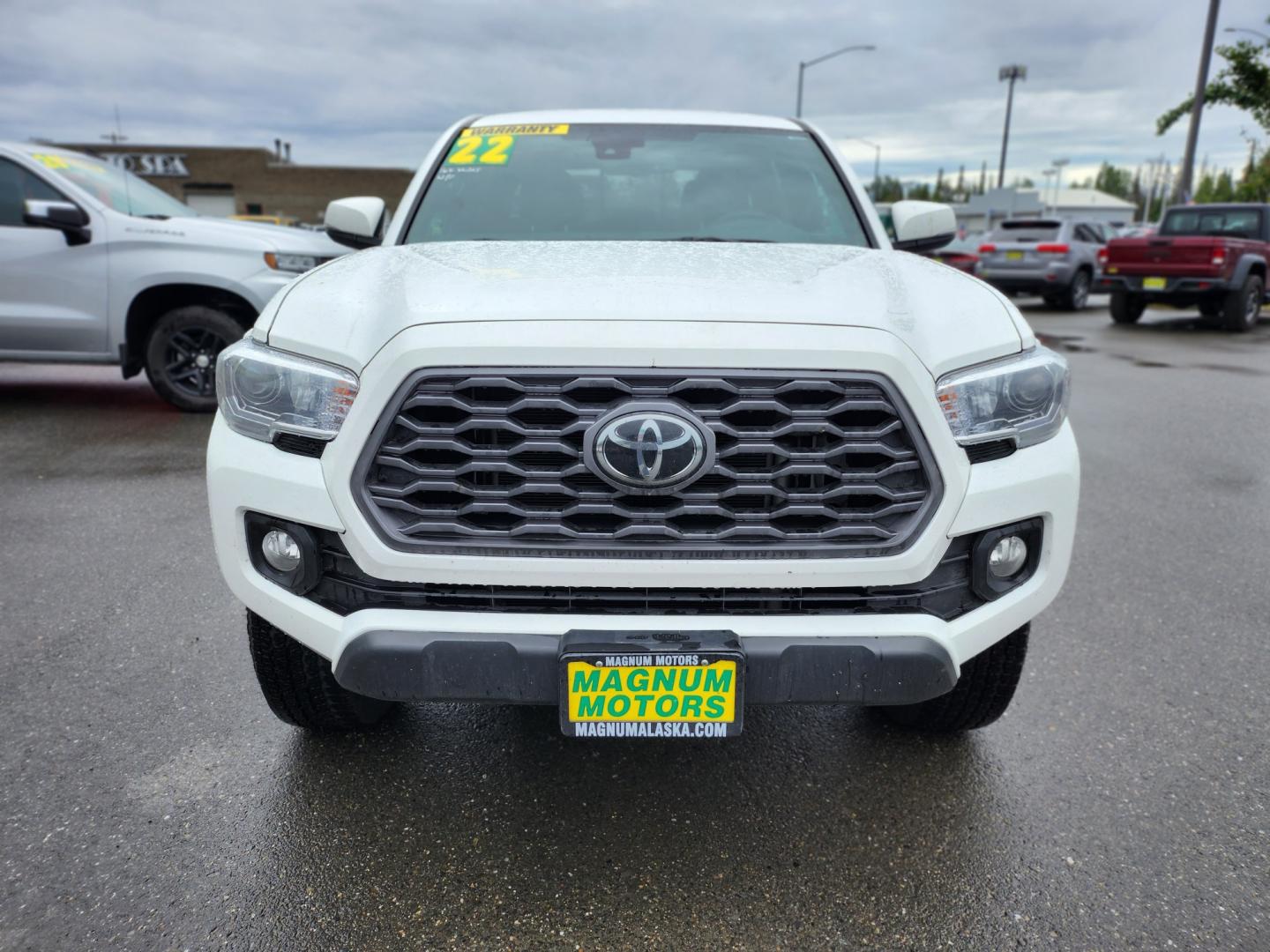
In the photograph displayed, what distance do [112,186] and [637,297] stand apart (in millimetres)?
6218

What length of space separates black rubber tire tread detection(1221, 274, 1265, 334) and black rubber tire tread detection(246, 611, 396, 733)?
14.6 metres

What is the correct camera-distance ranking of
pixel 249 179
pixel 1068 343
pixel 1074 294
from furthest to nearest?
pixel 249 179, pixel 1074 294, pixel 1068 343

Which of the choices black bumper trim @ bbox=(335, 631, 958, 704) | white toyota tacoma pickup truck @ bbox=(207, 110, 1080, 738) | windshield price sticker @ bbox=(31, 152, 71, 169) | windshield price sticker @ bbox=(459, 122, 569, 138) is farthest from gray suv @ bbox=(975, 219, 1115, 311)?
black bumper trim @ bbox=(335, 631, 958, 704)

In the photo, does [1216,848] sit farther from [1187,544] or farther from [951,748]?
[1187,544]

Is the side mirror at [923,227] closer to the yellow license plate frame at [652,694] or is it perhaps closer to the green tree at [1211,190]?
the yellow license plate frame at [652,694]

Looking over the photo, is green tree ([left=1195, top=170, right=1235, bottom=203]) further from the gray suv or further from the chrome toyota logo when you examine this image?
the chrome toyota logo

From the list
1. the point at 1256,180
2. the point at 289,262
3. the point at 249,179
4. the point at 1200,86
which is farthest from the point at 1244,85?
the point at 249,179

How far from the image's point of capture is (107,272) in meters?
6.41

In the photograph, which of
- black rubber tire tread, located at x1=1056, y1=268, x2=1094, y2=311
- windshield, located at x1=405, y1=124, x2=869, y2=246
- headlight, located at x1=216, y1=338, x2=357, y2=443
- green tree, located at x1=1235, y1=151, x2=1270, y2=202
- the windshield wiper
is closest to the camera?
headlight, located at x1=216, y1=338, x2=357, y2=443

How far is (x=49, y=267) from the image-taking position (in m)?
6.42

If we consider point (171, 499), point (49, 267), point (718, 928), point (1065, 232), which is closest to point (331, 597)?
point (718, 928)

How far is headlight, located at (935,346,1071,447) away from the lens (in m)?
2.04

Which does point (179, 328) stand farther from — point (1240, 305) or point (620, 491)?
point (1240, 305)

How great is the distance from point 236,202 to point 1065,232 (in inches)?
1751
